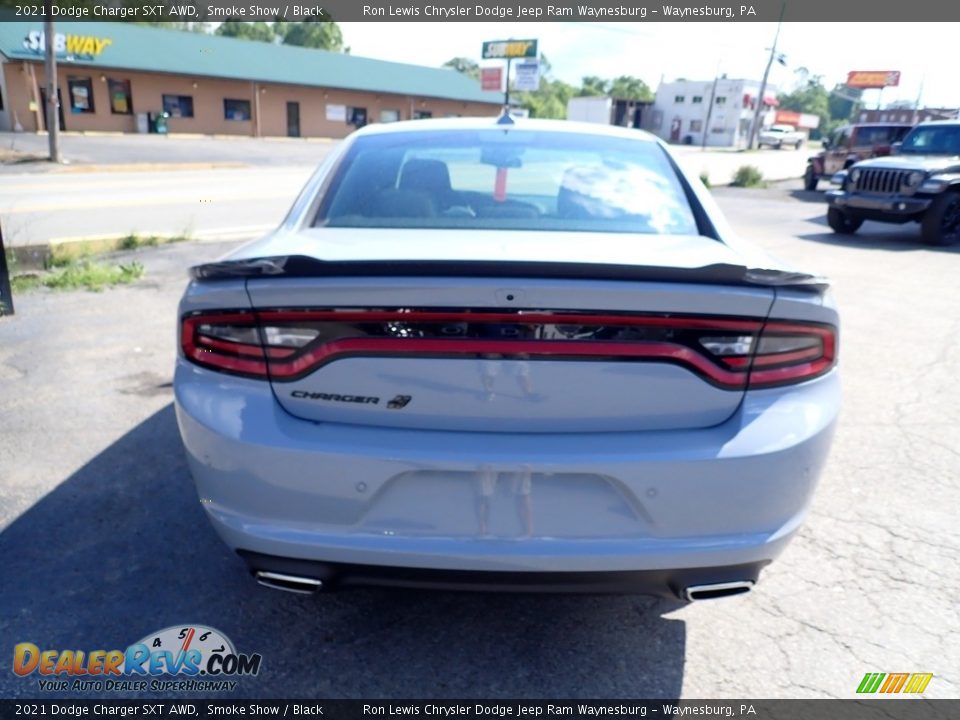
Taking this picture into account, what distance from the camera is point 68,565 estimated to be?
276 cm

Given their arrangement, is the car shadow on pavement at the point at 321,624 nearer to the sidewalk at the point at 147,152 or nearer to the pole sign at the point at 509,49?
the sidewalk at the point at 147,152

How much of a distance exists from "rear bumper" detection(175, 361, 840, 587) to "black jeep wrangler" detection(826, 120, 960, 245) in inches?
478

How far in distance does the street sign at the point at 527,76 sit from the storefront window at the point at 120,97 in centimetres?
2573

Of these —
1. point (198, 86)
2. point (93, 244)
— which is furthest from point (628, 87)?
point (93, 244)

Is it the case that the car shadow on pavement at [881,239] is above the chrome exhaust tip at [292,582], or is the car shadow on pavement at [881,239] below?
below

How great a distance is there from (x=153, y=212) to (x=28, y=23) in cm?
3283

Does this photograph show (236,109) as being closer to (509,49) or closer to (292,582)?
(509,49)

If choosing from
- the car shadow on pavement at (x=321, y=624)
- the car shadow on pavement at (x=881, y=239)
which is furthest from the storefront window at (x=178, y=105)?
the car shadow on pavement at (x=321, y=624)

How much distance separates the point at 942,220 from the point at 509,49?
4922cm

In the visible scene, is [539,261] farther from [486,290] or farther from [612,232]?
[612,232]

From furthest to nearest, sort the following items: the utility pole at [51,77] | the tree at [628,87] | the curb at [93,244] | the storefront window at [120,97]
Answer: the tree at [628,87]
the storefront window at [120,97]
the utility pole at [51,77]
the curb at [93,244]

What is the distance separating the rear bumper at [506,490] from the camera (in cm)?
188

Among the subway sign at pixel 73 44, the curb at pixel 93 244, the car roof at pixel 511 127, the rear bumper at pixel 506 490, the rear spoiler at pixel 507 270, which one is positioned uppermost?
the subway sign at pixel 73 44

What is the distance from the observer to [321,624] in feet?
8.20
